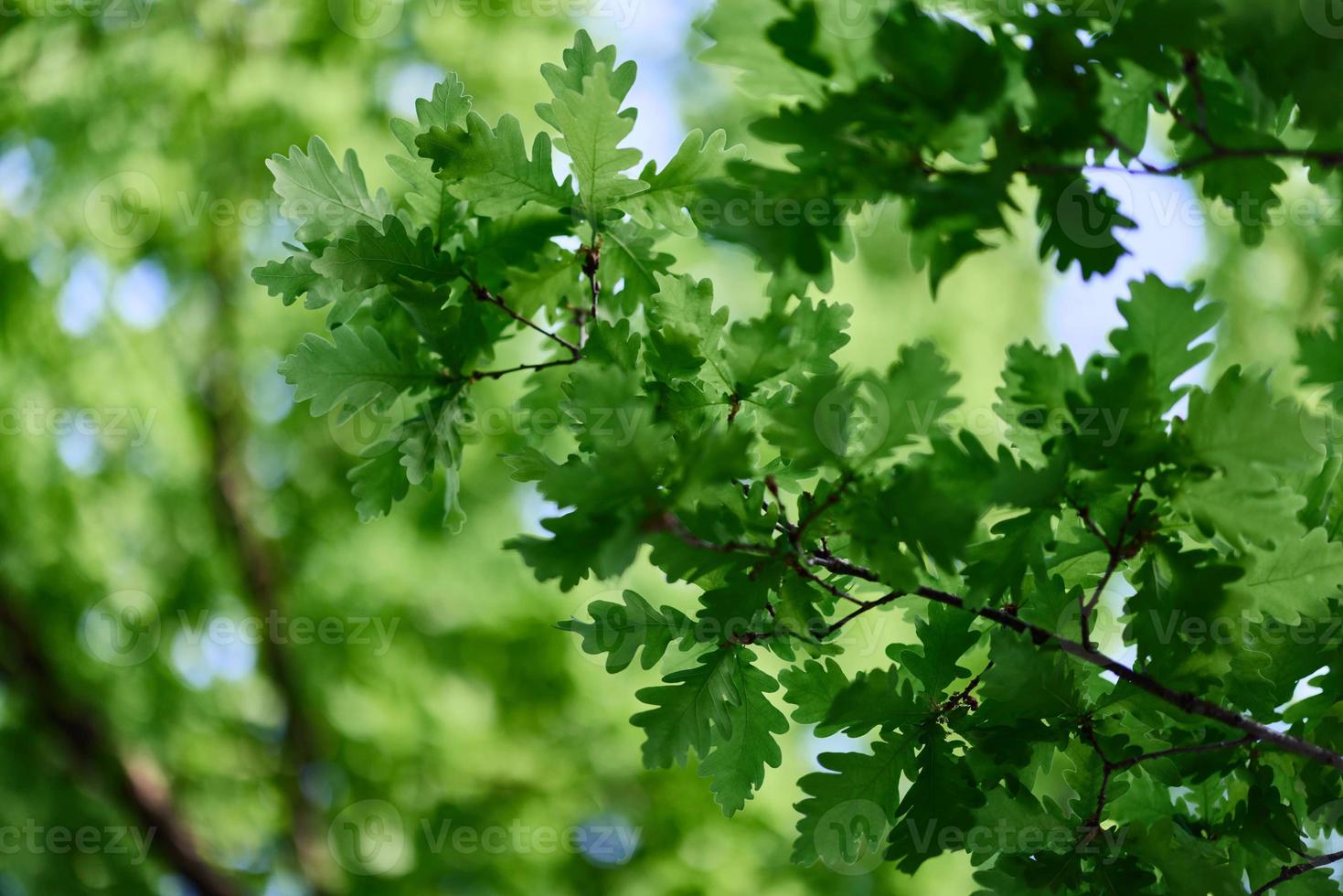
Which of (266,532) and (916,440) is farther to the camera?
(266,532)

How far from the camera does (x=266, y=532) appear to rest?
15.7 feet

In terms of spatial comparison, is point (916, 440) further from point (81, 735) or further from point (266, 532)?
A: point (81, 735)

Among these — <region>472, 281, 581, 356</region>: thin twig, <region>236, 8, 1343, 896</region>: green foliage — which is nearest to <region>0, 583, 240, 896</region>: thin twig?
<region>236, 8, 1343, 896</region>: green foliage

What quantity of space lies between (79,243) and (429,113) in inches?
150

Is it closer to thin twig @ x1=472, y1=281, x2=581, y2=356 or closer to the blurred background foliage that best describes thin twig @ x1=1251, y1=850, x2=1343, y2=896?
thin twig @ x1=472, y1=281, x2=581, y2=356

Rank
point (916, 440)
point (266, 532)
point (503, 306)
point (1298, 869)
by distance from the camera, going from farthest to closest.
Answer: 1. point (266, 532)
2. point (503, 306)
3. point (1298, 869)
4. point (916, 440)

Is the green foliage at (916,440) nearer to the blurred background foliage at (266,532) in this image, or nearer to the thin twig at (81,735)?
the blurred background foliage at (266,532)

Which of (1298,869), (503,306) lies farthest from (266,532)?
(1298,869)

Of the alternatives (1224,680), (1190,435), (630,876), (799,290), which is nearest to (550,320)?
(799,290)

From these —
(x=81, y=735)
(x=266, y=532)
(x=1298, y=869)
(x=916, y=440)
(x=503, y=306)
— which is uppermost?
(x=266, y=532)

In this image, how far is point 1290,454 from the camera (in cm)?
96

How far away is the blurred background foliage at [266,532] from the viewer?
14.0ft

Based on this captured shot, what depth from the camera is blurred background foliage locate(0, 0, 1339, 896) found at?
428cm

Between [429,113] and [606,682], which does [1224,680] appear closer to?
[429,113]
